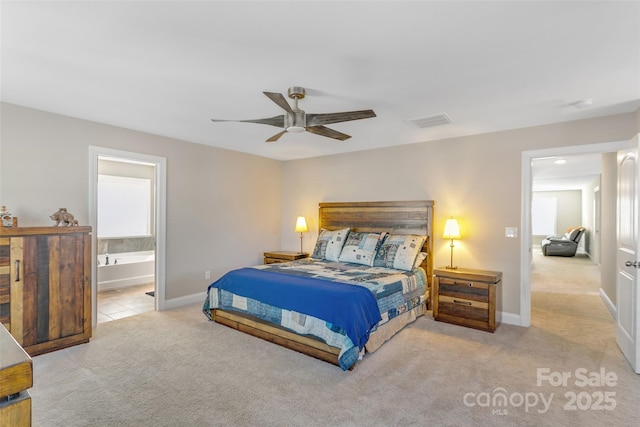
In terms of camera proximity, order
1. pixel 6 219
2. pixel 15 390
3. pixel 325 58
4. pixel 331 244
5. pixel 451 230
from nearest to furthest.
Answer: pixel 15 390 → pixel 325 58 → pixel 6 219 → pixel 451 230 → pixel 331 244

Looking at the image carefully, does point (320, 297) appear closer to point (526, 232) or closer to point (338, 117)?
point (338, 117)

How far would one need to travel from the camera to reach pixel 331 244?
496 cm

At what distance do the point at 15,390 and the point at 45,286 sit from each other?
3.00 meters

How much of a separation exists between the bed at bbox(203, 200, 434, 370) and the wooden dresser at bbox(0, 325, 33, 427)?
2233 millimetres

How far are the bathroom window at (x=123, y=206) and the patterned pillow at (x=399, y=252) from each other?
16.5ft

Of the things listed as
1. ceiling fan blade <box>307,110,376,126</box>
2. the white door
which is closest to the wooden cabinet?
ceiling fan blade <box>307,110,376,126</box>

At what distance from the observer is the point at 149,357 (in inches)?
118

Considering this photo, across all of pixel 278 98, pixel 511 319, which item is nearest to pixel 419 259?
pixel 511 319

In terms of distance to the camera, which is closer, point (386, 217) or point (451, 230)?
point (451, 230)

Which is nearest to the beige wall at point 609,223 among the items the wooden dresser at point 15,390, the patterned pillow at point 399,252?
the patterned pillow at point 399,252

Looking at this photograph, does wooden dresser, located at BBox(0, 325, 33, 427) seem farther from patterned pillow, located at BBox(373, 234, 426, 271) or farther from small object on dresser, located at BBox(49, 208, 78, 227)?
patterned pillow, located at BBox(373, 234, 426, 271)

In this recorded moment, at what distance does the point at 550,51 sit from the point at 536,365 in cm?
254

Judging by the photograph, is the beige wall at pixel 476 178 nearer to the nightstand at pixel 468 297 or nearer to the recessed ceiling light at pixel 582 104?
the nightstand at pixel 468 297

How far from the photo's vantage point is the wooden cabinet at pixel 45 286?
2.86m
